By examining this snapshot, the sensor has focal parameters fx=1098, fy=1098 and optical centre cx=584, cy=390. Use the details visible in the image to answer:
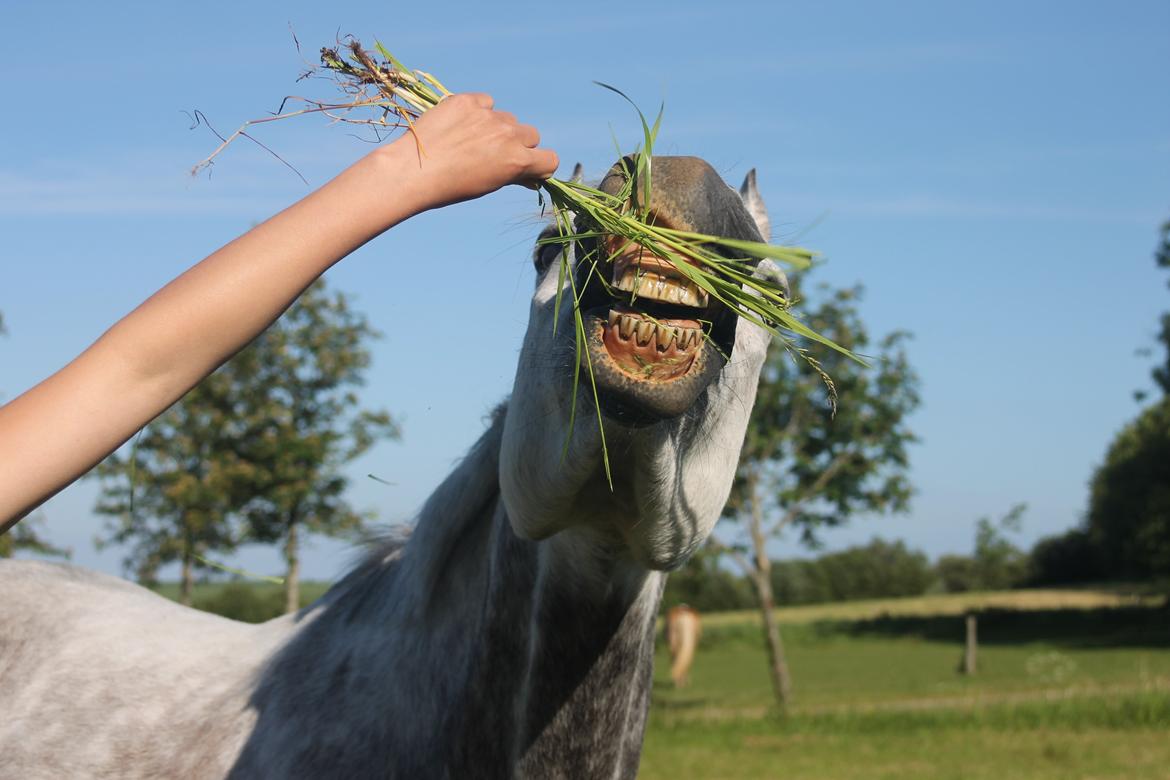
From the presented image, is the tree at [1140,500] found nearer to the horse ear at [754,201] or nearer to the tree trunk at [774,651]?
the tree trunk at [774,651]

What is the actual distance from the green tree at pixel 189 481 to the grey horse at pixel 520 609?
1367 centimetres

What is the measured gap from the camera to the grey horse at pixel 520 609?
6.15 ft

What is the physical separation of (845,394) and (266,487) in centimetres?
1094

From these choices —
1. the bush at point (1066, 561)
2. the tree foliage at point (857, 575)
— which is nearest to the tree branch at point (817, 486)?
the tree foliage at point (857, 575)

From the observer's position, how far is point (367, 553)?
2.97m

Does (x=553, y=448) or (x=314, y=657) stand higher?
(x=553, y=448)

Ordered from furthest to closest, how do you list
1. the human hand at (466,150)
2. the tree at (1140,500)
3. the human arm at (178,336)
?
the tree at (1140,500), the human hand at (466,150), the human arm at (178,336)

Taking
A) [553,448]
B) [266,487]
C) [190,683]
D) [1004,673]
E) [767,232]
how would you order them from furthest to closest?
[1004,673]
[266,487]
[190,683]
[767,232]
[553,448]

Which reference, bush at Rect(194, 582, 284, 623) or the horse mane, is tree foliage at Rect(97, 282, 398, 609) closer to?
bush at Rect(194, 582, 284, 623)

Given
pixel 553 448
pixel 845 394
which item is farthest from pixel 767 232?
pixel 845 394

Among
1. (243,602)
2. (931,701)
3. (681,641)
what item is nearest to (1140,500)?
(681,641)

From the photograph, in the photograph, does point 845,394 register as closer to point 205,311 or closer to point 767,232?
point 767,232

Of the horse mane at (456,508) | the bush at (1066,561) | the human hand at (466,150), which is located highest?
the bush at (1066,561)

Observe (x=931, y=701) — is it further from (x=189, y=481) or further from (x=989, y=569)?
(x=989, y=569)
